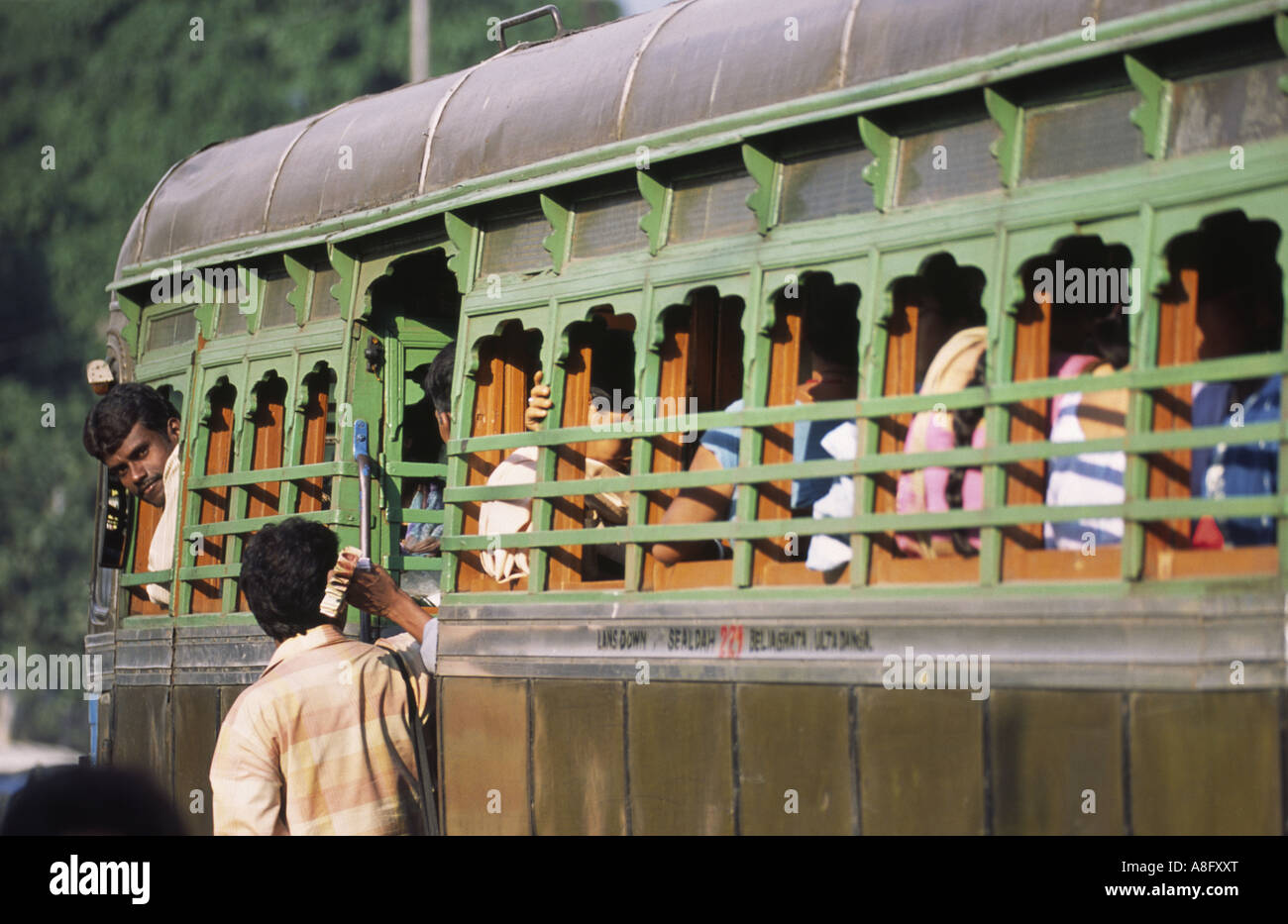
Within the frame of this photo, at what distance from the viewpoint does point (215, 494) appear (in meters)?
8.09

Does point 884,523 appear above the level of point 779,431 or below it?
below

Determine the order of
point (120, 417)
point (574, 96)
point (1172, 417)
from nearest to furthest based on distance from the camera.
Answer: point (1172, 417) → point (574, 96) → point (120, 417)

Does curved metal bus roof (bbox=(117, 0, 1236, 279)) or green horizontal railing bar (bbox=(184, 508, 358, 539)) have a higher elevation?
curved metal bus roof (bbox=(117, 0, 1236, 279))

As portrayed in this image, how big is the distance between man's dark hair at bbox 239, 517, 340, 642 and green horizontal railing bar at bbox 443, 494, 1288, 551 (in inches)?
24.6

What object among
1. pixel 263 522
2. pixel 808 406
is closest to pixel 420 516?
pixel 263 522

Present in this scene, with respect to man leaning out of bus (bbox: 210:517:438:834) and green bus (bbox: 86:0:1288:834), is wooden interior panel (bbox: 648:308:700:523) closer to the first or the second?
green bus (bbox: 86:0:1288:834)

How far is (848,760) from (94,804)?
265cm

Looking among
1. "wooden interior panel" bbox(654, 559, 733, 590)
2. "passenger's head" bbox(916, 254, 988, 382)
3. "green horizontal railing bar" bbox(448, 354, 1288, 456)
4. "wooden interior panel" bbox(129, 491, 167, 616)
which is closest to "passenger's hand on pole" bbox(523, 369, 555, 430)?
"green horizontal railing bar" bbox(448, 354, 1288, 456)

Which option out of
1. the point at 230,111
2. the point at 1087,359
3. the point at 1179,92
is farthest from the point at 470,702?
the point at 230,111

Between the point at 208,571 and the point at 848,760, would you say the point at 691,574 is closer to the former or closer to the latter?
the point at 848,760

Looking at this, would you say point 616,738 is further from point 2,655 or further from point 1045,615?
point 2,655

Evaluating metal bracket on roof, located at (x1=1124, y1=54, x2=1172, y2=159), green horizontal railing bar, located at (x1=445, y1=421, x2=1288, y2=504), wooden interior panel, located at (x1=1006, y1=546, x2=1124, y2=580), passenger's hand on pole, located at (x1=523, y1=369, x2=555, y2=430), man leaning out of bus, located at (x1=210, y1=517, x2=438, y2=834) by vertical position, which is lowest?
man leaning out of bus, located at (x1=210, y1=517, x2=438, y2=834)

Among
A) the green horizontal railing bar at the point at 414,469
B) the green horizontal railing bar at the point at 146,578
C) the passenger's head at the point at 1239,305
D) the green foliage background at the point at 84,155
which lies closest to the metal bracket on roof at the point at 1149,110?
the passenger's head at the point at 1239,305

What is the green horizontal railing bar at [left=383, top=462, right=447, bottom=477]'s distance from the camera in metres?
7.57
